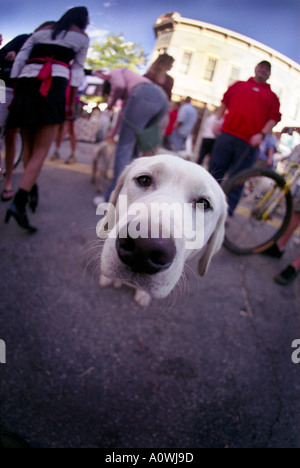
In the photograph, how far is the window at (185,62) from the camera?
2.72 feet

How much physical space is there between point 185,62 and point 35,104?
0.55 meters

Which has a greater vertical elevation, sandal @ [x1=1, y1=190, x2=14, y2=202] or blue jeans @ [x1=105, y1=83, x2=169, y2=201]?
blue jeans @ [x1=105, y1=83, x2=169, y2=201]

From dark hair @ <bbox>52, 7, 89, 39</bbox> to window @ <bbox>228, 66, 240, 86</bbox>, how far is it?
52 cm

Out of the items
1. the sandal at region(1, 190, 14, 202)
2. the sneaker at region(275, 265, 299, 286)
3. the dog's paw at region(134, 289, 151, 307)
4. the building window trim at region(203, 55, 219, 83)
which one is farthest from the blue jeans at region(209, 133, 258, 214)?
the sneaker at region(275, 265, 299, 286)

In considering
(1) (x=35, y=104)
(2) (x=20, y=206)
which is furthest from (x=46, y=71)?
(2) (x=20, y=206)

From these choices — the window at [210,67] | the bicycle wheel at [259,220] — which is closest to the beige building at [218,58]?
the window at [210,67]

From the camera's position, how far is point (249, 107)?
886 millimetres

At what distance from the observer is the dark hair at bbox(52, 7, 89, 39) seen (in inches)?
32.0

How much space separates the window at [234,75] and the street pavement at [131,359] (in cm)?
82

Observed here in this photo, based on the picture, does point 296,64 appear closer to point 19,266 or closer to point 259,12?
point 259,12

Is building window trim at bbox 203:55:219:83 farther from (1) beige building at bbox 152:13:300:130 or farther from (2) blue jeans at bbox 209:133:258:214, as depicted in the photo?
(2) blue jeans at bbox 209:133:258:214

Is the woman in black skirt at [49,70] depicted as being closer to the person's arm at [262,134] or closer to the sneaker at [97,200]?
the person's arm at [262,134]

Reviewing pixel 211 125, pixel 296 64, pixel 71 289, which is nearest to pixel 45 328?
pixel 71 289
